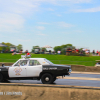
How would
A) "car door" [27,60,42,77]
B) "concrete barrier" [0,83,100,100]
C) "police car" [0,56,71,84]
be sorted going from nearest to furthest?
1. "concrete barrier" [0,83,100,100]
2. "police car" [0,56,71,84]
3. "car door" [27,60,42,77]

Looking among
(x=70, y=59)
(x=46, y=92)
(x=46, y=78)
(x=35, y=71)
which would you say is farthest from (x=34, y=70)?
(x=70, y=59)

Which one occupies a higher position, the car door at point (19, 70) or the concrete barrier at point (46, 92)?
the car door at point (19, 70)

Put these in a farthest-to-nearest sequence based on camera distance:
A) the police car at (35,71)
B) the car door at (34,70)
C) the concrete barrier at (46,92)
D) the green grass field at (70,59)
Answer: the green grass field at (70,59)
the car door at (34,70)
the police car at (35,71)
the concrete barrier at (46,92)

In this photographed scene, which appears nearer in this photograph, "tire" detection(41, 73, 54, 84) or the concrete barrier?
the concrete barrier

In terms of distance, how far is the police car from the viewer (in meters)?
13.3

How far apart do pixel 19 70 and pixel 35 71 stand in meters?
0.98

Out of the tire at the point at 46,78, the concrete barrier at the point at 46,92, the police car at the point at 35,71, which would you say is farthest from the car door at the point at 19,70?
the concrete barrier at the point at 46,92

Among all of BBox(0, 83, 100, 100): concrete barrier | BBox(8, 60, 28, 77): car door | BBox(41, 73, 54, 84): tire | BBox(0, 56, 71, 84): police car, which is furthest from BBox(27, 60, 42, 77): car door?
BBox(0, 83, 100, 100): concrete barrier

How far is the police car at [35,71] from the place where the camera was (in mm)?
13316

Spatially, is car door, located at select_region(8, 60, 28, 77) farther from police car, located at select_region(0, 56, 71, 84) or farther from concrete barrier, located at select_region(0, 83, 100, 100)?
concrete barrier, located at select_region(0, 83, 100, 100)

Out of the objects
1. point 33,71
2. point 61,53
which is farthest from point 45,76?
point 61,53

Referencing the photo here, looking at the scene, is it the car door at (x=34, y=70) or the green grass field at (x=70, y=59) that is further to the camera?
the green grass field at (x=70, y=59)

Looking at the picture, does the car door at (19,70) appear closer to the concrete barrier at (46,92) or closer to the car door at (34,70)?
the car door at (34,70)

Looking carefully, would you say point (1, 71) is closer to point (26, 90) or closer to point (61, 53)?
point (26, 90)
